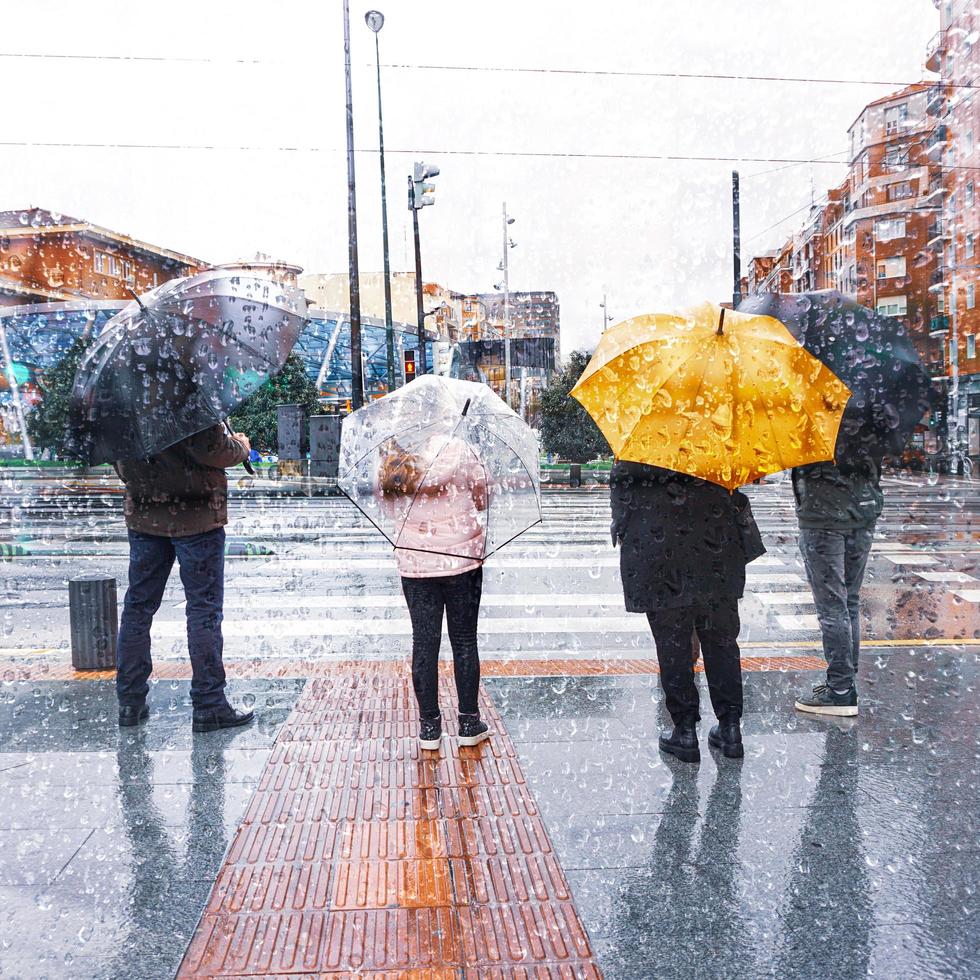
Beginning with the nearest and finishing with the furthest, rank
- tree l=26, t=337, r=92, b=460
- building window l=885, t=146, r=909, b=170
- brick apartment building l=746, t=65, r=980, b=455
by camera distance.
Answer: tree l=26, t=337, r=92, b=460 < brick apartment building l=746, t=65, r=980, b=455 < building window l=885, t=146, r=909, b=170

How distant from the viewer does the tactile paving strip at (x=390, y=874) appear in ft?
8.47

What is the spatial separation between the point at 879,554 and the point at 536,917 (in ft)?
31.1

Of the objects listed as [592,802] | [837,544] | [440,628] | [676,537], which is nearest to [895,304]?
[837,544]

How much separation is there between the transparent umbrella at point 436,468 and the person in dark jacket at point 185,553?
90 cm

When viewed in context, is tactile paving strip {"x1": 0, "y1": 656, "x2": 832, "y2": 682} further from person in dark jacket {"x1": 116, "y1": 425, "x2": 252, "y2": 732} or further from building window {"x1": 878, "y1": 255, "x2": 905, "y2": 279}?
building window {"x1": 878, "y1": 255, "x2": 905, "y2": 279}

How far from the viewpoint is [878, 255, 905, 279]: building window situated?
4044 cm

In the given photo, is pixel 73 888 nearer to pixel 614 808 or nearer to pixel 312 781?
pixel 312 781

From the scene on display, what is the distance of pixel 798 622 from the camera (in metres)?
7.41

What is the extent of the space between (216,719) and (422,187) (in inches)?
656

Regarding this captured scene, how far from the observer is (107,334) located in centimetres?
427

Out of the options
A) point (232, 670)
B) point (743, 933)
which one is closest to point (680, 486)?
point (743, 933)

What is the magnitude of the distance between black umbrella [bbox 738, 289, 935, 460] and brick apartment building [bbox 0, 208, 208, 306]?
5090 cm

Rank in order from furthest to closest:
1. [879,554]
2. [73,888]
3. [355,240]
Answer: [355,240], [879,554], [73,888]

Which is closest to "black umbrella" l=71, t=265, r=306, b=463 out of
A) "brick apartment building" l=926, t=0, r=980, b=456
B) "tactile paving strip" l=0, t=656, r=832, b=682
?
"tactile paving strip" l=0, t=656, r=832, b=682
